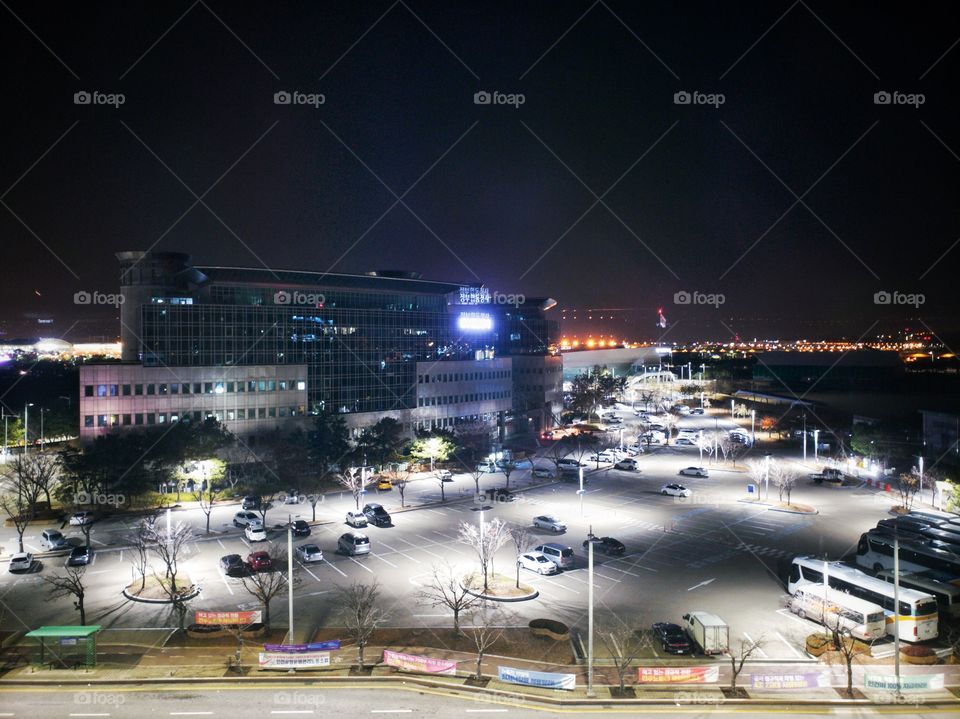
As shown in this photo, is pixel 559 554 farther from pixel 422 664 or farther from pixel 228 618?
pixel 228 618

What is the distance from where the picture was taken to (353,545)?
2638cm

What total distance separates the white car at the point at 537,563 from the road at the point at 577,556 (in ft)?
1.16

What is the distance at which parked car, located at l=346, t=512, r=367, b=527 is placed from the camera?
101 feet

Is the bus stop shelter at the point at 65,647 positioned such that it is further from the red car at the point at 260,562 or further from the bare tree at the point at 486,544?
the bare tree at the point at 486,544

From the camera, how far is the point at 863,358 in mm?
101812

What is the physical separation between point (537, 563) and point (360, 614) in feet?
29.2

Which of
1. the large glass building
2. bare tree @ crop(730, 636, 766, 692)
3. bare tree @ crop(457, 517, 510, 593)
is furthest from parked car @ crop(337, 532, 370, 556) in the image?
the large glass building

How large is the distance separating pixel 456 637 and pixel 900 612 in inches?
530

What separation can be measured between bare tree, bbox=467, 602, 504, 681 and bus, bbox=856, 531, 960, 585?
14697 mm

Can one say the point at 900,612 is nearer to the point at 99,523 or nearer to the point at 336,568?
the point at 336,568

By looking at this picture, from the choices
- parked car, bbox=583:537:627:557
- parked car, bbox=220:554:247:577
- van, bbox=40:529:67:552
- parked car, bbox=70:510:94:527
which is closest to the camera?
parked car, bbox=220:554:247:577

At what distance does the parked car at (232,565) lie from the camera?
24.2 m

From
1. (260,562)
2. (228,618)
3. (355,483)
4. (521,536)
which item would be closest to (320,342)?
(355,483)

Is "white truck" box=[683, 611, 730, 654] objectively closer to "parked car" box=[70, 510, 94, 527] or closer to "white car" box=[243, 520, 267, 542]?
"white car" box=[243, 520, 267, 542]
